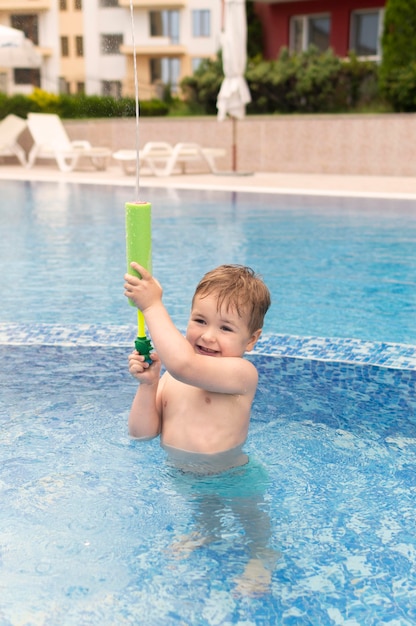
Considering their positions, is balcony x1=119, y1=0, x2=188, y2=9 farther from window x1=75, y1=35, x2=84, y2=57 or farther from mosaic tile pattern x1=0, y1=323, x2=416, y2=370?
mosaic tile pattern x1=0, y1=323, x2=416, y2=370

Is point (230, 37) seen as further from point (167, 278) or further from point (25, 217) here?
point (167, 278)

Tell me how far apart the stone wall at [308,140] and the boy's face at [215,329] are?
14.9 meters

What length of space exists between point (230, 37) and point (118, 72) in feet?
122

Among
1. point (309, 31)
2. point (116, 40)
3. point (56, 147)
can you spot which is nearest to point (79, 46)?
point (116, 40)

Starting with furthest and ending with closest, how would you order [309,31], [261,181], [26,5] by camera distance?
[26,5] < [309,31] < [261,181]

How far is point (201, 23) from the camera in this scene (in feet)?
163

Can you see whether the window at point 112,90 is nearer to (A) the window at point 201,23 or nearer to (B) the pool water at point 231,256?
(A) the window at point 201,23

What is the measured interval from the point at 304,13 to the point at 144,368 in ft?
77.5

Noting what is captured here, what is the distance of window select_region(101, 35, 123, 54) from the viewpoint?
4816 cm

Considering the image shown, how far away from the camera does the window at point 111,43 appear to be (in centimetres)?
4816

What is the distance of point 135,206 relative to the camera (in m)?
1.94

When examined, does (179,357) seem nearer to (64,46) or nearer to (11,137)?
(11,137)

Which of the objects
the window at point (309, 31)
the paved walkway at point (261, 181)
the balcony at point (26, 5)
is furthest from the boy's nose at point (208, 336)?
the balcony at point (26, 5)

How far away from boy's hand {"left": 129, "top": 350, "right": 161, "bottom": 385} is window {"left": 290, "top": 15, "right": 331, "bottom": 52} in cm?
2349
